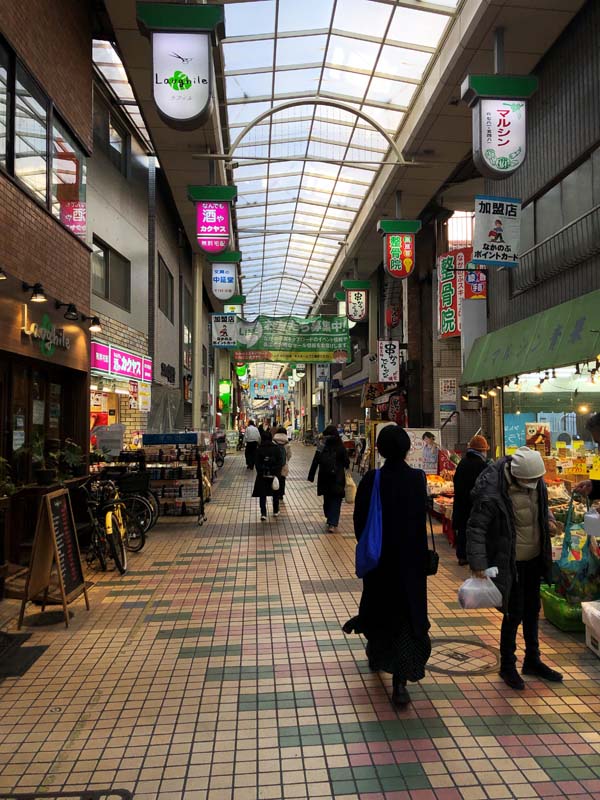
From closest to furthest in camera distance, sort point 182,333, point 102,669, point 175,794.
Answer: point 175,794 → point 102,669 → point 182,333

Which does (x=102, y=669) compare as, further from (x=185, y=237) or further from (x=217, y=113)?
(x=185, y=237)

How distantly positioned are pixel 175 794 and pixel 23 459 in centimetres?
571

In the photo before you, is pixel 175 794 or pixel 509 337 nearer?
pixel 175 794

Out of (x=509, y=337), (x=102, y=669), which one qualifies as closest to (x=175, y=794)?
(x=102, y=669)

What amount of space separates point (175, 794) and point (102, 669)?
184cm

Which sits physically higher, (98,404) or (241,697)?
(98,404)

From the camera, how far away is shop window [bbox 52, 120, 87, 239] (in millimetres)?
8531

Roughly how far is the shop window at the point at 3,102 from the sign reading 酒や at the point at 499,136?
605cm

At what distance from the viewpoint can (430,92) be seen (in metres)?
12.2

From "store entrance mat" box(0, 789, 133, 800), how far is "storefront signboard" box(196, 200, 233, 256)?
11898 millimetres

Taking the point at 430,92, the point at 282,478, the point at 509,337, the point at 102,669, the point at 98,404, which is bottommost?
the point at 102,669

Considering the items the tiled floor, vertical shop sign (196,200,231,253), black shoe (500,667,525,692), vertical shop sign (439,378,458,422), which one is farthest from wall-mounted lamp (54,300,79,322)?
vertical shop sign (439,378,458,422)

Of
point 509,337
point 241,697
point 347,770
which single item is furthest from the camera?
point 509,337

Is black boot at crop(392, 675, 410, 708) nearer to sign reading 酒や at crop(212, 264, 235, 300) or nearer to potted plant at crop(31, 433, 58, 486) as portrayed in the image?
potted plant at crop(31, 433, 58, 486)
